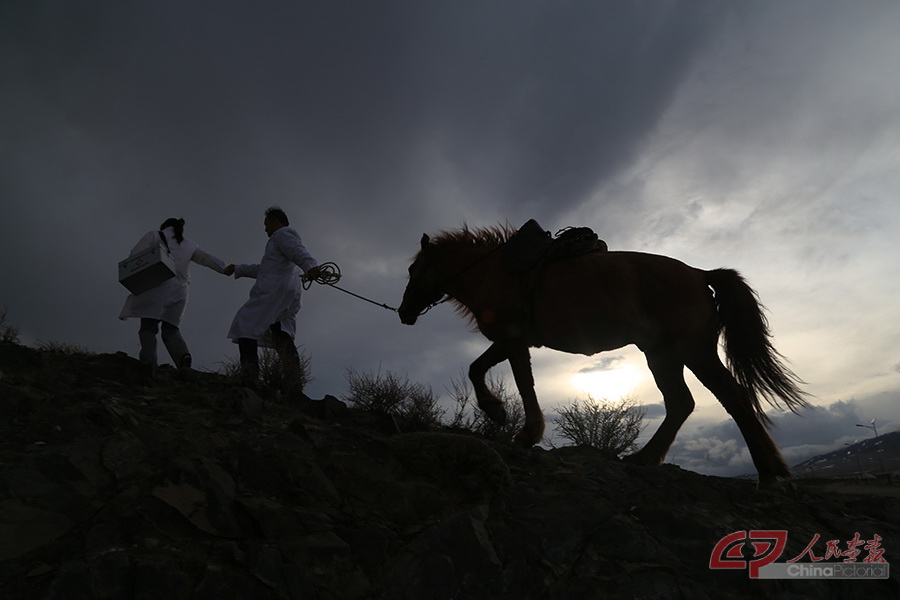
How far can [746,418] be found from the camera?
4.05 metres

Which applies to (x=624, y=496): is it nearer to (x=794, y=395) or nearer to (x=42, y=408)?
(x=794, y=395)

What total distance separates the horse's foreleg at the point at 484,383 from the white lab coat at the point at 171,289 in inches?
159

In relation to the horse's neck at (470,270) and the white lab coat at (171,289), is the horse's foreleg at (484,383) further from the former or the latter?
the white lab coat at (171,289)

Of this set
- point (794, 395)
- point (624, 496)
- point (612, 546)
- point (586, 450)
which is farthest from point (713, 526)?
point (794, 395)

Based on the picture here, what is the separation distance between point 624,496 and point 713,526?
492 millimetres

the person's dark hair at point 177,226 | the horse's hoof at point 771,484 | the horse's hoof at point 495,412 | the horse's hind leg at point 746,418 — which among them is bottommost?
the horse's hoof at point 771,484

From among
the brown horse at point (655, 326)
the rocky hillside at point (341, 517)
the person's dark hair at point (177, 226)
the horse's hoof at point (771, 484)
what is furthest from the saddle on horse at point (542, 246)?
the person's dark hair at point (177, 226)

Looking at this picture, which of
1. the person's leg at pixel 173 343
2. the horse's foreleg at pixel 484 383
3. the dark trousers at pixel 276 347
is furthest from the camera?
the person's leg at pixel 173 343

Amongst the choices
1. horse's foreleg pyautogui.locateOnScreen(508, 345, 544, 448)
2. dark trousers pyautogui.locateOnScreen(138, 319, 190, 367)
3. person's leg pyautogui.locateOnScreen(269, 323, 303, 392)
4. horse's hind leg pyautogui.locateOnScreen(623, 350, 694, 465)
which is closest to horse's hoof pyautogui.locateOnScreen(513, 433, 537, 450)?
horse's foreleg pyautogui.locateOnScreen(508, 345, 544, 448)

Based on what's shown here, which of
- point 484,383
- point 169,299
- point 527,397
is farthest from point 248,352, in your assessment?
point 527,397

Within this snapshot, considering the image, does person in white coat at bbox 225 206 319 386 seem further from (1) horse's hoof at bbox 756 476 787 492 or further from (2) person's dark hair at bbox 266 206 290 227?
(1) horse's hoof at bbox 756 476 787 492

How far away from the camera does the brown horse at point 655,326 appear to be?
4.18m

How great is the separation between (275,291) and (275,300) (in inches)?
4.8

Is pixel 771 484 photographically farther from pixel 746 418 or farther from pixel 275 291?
pixel 275 291
